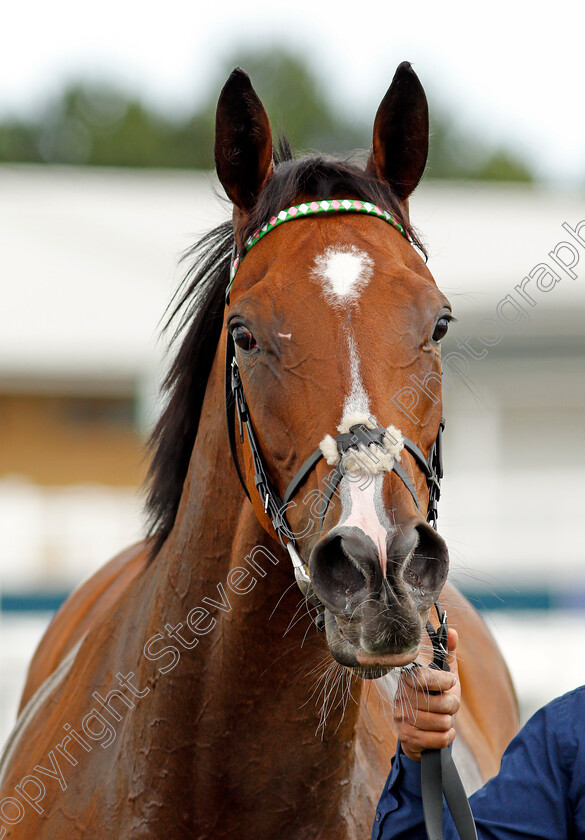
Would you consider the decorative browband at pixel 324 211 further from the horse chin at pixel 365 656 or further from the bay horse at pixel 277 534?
the horse chin at pixel 365 656

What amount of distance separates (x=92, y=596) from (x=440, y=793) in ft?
7.25

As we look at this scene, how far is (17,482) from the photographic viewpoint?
1323cm

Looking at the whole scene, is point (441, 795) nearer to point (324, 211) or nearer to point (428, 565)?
point (428, 565)

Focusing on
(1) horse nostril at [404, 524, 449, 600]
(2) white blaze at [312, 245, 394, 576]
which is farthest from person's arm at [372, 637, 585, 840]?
(2) white blaze at [312, 245, 394, 576]

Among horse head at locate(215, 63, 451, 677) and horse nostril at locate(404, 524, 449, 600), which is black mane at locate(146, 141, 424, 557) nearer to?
horse head at locate(215, 63, 451, 677)

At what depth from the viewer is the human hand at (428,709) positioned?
5.76 ft

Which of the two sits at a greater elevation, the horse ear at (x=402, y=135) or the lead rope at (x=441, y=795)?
the horse ear at (x=402, y=135)

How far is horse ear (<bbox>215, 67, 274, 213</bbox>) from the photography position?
211 cm

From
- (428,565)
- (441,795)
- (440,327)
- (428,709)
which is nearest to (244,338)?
(440,327)

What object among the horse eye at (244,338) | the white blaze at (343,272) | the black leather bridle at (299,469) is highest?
the white blaze at (343,272)

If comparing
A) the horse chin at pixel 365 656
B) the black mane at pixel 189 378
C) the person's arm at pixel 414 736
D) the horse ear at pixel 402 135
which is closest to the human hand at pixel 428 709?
the person's arm at pixel 414 736

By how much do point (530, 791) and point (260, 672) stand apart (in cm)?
61

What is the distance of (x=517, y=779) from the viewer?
181cm

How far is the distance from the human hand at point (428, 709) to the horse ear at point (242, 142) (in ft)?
3.79
